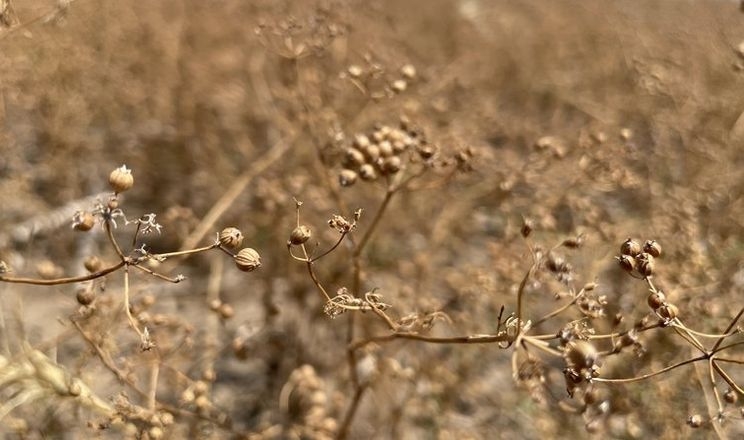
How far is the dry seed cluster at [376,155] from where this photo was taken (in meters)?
1.86

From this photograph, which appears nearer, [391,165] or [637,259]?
[637,259]

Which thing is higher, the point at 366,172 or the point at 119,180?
the point at 119,180

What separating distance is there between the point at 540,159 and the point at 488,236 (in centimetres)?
149

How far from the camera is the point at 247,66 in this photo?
4.36 m

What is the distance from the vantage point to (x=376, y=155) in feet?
6.14

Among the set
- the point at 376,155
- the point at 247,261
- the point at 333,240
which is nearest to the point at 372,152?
the point at 376,155

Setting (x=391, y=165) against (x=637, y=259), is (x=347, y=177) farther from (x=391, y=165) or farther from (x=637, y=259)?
(x=637, y=259)

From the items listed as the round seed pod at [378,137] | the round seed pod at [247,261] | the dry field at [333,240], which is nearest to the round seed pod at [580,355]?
the dry field at [333,240]

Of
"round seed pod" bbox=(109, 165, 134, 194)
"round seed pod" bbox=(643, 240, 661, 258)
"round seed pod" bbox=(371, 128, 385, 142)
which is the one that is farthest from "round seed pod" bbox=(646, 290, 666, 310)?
"round seed pod" bbox=(109, 165, 134, 194)

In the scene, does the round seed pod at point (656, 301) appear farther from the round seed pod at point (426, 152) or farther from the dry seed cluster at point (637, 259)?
the round seed pod at point (426, 152)

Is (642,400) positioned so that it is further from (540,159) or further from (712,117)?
(712,117)

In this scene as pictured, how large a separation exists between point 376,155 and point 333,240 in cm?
118

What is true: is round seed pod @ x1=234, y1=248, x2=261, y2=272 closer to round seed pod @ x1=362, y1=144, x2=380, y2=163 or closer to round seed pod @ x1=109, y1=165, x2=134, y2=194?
round seed pod @ x1=109, y1=165, x2=134, y2=194

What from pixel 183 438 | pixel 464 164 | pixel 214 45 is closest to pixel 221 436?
pixel 183 438
